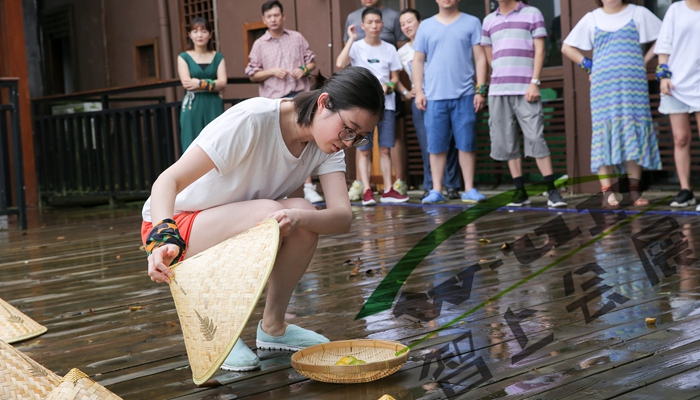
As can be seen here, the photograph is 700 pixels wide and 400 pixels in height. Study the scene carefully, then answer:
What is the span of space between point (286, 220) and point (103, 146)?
685cm

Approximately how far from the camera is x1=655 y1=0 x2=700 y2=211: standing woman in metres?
5.34

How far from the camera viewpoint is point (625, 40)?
18.4 ft

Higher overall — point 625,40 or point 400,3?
point 400,3

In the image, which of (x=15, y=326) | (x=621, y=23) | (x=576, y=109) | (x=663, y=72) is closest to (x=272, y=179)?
(x=15, y=326)

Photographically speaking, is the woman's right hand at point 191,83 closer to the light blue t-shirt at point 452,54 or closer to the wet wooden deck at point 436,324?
the light blue t-shirt at point 452,54

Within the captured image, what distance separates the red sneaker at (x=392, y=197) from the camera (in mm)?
6969

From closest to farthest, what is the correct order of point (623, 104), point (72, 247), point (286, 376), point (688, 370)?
point (688, 370) → point (286, 376) → point (72, 247) → point (623, 104)

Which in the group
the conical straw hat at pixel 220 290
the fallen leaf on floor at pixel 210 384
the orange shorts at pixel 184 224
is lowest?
the fallen leaf on floor at pixel 210 384

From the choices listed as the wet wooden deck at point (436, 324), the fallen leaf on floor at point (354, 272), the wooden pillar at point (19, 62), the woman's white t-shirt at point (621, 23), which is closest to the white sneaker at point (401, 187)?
the woman's white t-shirt at point (621, 23)

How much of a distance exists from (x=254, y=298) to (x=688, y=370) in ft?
3.56

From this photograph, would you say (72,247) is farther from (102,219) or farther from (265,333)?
(265,333)

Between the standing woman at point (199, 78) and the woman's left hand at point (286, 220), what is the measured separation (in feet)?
15.5

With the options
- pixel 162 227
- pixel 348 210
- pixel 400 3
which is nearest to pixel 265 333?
pixel 348 210

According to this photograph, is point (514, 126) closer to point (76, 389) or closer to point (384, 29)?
point (384, 29)
